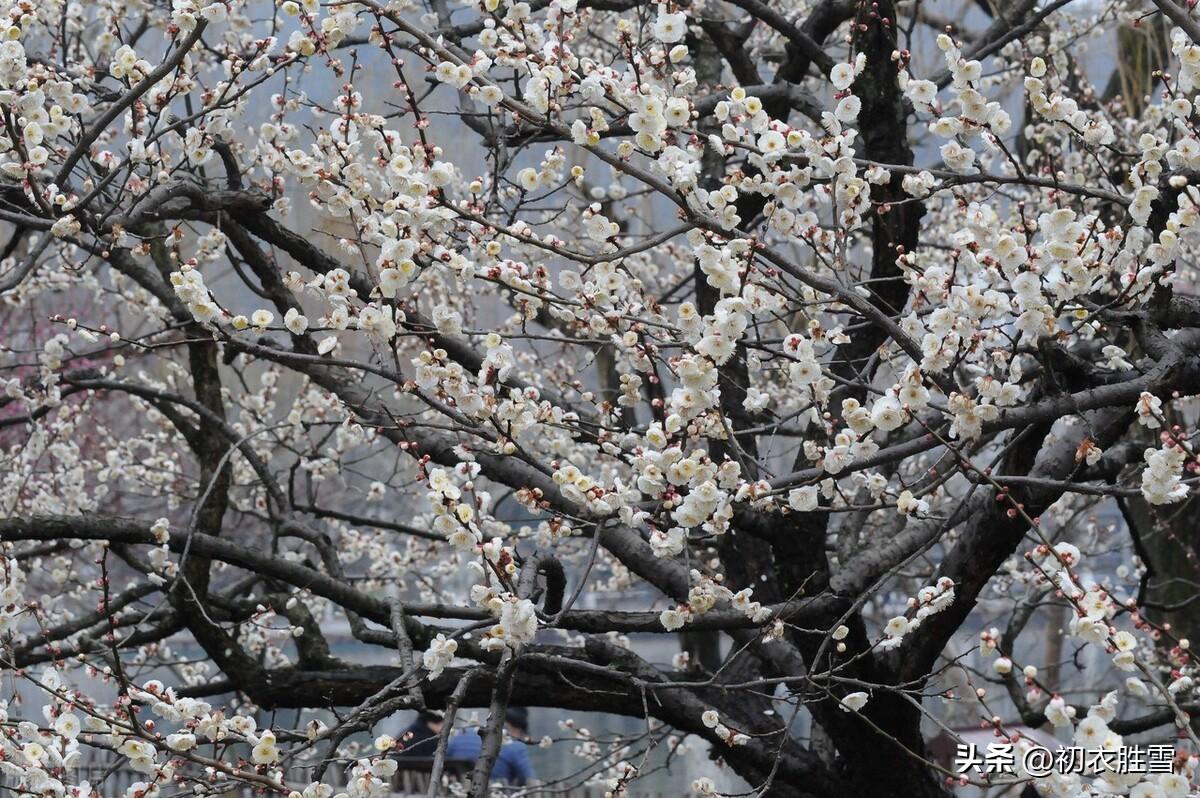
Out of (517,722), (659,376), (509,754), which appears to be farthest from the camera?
(517,722)

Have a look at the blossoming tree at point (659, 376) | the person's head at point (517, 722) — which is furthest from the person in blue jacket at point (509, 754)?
the blossoming tree at point (659, 376)

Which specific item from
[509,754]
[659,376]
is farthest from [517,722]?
[659,376]

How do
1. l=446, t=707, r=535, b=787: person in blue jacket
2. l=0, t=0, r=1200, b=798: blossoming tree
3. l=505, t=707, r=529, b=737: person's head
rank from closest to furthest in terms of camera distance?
l=0, t=0, r=1200, b=798: blossoming tree → l=446, t=707, r=535, b=787: person in blue jacket → l=505, t=707, r=529, b=737: person's head

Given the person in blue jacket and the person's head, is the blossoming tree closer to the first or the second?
the person in blue jacket

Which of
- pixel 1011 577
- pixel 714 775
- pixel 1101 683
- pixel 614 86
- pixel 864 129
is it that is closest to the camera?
pixel 614 86

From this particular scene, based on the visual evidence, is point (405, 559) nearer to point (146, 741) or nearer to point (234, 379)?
point (146, 741)

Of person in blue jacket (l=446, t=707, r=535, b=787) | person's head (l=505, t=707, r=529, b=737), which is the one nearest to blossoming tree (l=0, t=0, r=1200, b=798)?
person in blue jacket (l=446, t=707, r=535, b=787)

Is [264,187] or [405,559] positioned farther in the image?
[405,559]

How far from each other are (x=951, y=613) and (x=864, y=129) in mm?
1769

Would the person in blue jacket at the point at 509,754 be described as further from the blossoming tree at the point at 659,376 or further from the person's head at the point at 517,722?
the blossoming tree at the point at 659,376

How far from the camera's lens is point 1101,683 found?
995 cm

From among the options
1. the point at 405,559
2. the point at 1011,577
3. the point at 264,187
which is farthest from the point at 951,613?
the point at 405,559

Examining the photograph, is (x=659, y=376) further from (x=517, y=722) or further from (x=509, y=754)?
(x=517, y=722)

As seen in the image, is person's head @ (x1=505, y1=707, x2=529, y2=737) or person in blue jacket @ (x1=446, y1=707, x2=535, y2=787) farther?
person's head @ (x1=505, y1=707, x2=529, y2=737)
